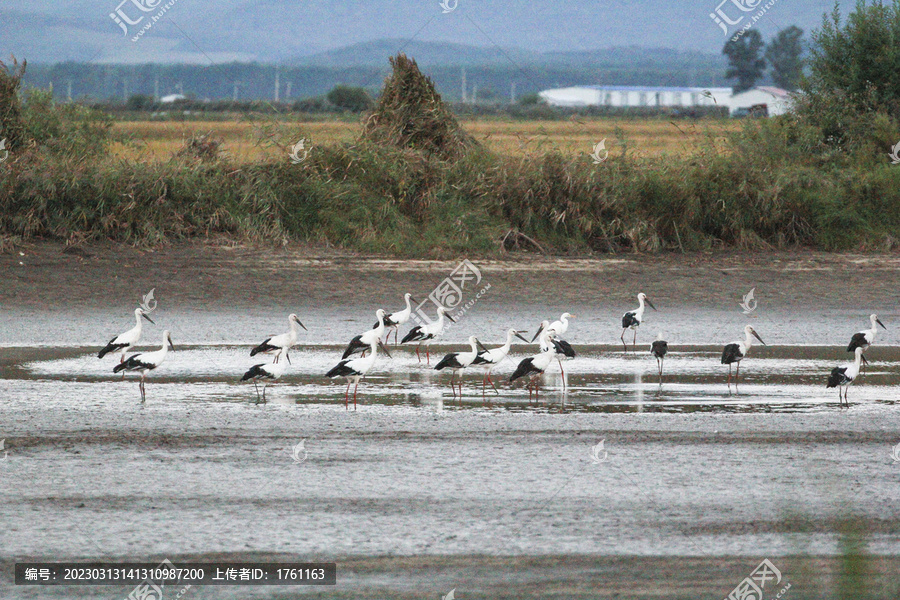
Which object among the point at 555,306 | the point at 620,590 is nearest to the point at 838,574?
the point at 620,590

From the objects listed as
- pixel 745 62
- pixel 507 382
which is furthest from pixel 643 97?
pixel 507 382

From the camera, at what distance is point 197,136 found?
22812mm

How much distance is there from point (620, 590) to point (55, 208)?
664 inches
